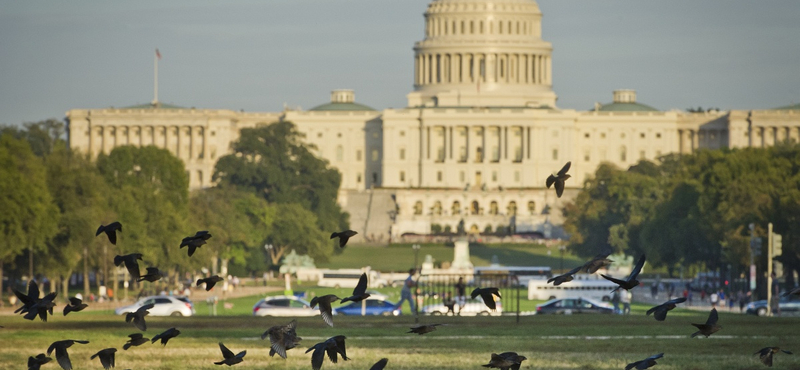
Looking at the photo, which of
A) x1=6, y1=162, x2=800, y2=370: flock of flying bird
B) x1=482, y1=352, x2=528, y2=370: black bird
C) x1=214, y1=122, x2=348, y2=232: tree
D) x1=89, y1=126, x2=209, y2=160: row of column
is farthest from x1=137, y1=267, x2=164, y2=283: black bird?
x1=89, y1=126, x2=209, y2=160: row of column

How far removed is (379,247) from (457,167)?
4548 cm

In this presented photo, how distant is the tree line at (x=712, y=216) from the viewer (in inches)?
2662

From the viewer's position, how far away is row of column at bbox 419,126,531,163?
534ft

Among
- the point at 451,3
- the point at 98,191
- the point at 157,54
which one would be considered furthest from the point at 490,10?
the point at 98,191

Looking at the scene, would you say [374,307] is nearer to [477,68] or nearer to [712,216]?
[712,216]

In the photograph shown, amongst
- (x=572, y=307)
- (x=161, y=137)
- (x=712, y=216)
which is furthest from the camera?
(x=161, y=137)

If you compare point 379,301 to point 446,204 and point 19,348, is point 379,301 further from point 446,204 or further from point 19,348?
point 446,204

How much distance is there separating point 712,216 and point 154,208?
82.5 feet

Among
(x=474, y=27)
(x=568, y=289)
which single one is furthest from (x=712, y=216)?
(x=474, y=27)

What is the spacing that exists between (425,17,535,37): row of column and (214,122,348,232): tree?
45.0 m

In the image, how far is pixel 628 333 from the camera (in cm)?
2803

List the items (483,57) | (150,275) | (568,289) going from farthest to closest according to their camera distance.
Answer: (483,57) → (568,289) → (150,275)

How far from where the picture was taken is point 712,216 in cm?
7544

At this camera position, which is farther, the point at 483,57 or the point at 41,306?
the point at 483,57
